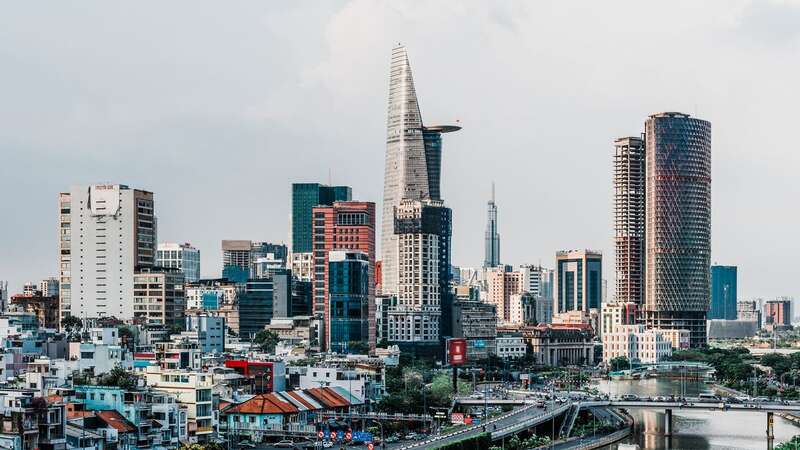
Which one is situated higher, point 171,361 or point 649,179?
point 649,179

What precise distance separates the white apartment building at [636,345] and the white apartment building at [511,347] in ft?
37.6

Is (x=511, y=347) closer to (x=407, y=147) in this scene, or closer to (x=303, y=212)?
(x=407, y=147)

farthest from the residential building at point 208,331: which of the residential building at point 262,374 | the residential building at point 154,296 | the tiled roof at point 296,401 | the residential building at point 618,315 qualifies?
the residential building at point 618,315

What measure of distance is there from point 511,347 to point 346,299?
109 feet

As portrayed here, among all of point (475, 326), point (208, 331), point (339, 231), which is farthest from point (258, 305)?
point (208, 331)

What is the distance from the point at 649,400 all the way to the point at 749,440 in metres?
6.85

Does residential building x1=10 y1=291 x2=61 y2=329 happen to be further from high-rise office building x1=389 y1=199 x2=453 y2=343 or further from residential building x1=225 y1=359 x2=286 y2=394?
residential building x1=225 y1=359 x2=286 y2=394

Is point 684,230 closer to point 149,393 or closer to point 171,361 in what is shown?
point 171,361

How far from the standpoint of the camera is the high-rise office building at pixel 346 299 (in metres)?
125

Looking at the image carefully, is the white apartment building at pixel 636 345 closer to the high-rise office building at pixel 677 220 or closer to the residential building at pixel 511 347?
the high-rise office building at pixel 677 220

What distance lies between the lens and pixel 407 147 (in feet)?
578

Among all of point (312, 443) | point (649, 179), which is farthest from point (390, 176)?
point (312, 443)

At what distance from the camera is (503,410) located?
87.8m

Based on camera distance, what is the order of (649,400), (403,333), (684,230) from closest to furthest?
(649,400)
(403,333)
(684,230)
